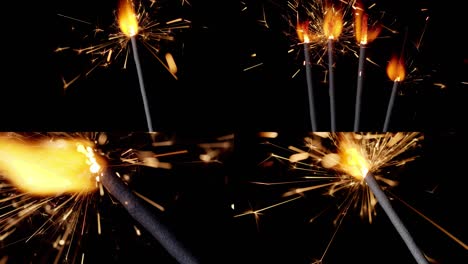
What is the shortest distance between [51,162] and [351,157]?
27.1 inches

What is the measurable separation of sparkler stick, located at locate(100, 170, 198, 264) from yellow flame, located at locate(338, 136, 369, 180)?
1.83 feet

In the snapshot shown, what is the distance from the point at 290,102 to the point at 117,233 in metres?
0.94

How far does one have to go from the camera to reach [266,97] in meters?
1.51

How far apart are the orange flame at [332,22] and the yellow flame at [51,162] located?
80 cm

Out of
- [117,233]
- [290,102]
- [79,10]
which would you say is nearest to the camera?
[117,233]

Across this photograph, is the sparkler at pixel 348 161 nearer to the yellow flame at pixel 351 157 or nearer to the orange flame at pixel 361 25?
the yellow flame at pixel 351 157

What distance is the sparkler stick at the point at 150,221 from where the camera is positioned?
1.72 ft

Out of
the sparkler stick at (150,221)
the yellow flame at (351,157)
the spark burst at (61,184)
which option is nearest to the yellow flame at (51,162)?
the spark burst at (61,184)

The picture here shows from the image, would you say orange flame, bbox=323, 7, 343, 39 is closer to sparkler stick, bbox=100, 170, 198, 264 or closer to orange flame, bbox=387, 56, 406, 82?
orange flame, bbox=387, 56, 406, 82

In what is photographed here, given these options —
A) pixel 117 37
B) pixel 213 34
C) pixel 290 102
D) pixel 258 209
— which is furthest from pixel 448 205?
pixel 117 37

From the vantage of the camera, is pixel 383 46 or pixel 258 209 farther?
pixel 383 46

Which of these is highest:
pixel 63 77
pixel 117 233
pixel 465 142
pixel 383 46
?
pixel 383 46

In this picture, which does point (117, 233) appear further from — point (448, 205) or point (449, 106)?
point (449, 106)

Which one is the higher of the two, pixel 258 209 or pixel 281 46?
pixel 281 46
